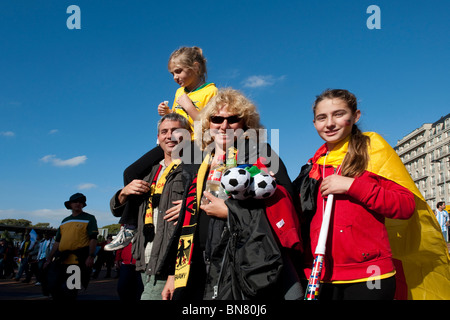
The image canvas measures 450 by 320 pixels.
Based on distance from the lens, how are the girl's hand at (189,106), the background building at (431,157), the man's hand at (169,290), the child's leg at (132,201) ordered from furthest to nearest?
the background building at (431,157) < the girl's hand at (189,106) < the child's leg at (132,201) < the man's hand at (169,290)

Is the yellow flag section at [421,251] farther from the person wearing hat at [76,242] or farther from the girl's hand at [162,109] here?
the person wearing hat at [76,242]

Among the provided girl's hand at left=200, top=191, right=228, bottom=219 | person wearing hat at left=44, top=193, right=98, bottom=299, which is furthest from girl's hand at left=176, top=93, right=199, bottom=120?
person wearing hat at left=44, top=193, right=98, bottom=299

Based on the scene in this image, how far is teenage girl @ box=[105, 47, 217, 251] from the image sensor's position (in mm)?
3115

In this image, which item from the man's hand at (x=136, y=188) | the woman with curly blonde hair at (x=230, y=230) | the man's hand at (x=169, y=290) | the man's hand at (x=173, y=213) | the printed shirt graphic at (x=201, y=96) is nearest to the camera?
the woman with curly blonde hair at (x=230, y=230)

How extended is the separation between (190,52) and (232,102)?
1263mm

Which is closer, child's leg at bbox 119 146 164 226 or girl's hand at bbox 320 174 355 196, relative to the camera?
girl's hand at bbox 320 174 355 196

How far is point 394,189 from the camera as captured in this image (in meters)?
2.16

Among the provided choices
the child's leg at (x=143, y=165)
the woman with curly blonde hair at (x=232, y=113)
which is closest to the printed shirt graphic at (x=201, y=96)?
the child's leg at (x=143, y=165)

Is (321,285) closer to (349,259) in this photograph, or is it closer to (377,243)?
(349,259)

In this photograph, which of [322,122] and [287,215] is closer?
[287,215]

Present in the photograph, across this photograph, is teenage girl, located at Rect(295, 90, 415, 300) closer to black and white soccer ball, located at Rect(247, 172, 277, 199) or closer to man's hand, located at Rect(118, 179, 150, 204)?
black and white soccer ball, located at Rect(247, 172, 277, 199)

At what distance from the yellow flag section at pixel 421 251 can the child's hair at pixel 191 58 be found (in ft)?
6.45

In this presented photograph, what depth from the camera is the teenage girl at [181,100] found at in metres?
3.12

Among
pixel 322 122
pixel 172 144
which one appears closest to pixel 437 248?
pixel 322 122
